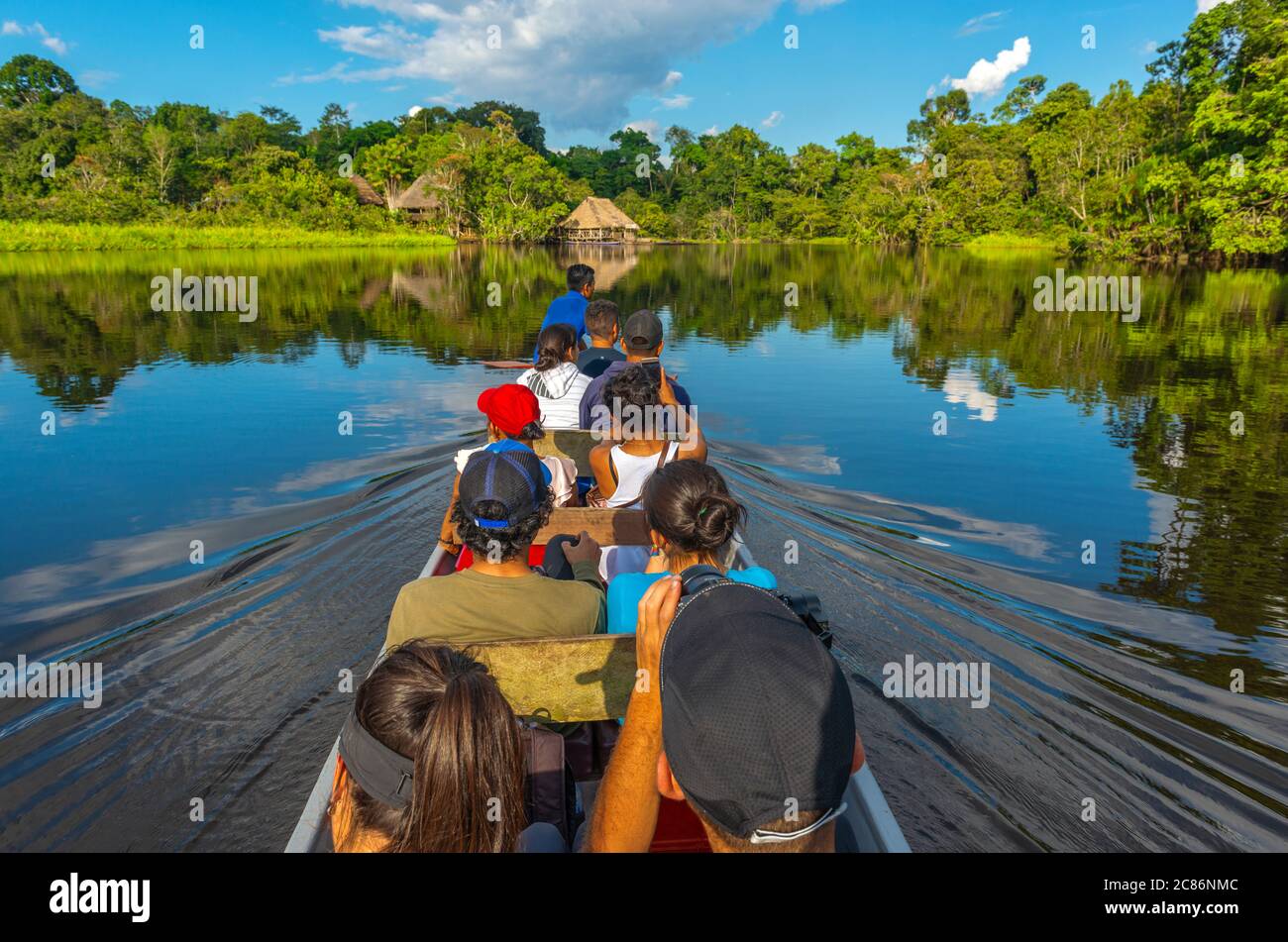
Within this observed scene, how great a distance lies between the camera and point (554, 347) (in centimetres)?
685

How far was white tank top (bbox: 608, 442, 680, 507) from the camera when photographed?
492 cm

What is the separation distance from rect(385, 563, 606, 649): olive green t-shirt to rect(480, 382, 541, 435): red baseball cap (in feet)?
7.15

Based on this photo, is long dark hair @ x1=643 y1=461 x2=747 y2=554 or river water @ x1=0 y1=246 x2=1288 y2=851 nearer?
long dark hair @ x1=643 y1=461 x2=747 y2=554

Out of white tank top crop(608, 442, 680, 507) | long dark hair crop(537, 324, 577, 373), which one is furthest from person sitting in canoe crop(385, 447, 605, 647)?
long dark hair crop(537, 324, 577, 373)

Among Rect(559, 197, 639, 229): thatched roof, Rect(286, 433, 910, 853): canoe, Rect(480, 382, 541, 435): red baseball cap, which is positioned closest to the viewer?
Rect(286, 433, 910, 853): canoe

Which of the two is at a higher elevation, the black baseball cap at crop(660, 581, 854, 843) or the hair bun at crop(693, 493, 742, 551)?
the hair bun at crop(693, 493, 742, 551)

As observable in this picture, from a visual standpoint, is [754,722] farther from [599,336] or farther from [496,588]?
[599,336]

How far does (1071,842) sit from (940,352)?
1747 cm

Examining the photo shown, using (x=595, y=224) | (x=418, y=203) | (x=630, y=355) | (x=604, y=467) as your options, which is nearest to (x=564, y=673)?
(x=604, y=467)

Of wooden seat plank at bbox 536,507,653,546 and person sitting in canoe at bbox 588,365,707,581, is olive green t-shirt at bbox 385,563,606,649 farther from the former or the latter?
person sitting in canoe at bbox 588,365,707,581

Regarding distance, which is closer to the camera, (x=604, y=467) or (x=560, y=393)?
(x=604, y=467)

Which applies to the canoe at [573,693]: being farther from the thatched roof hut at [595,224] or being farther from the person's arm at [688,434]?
the thatched roof hut at [595,224]

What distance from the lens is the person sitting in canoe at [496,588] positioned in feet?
9.52

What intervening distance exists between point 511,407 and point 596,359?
111 inches
